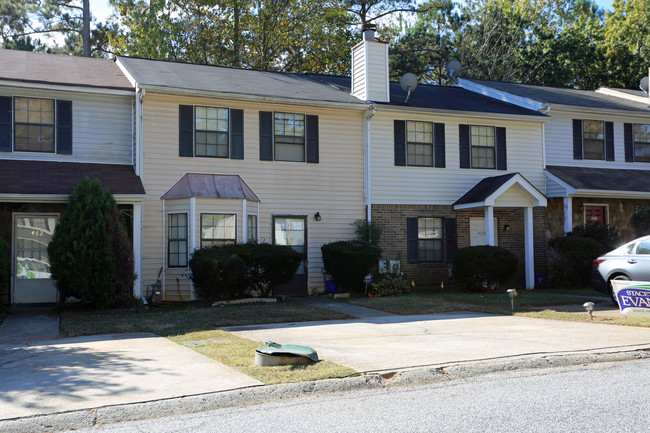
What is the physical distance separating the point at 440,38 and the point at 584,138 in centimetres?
1734

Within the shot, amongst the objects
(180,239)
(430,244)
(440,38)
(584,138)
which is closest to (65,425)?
(180,239)

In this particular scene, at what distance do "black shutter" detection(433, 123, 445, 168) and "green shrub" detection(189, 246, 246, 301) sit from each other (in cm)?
719

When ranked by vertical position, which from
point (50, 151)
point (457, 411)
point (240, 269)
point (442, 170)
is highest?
point (50, 151)

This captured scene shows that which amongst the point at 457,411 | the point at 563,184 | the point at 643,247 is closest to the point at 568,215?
the point at 563,184

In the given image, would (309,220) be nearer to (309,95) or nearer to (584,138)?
(309,95)

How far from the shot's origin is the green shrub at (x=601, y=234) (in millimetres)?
17953

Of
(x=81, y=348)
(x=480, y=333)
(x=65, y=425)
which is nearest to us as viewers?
(x=65, y=425)

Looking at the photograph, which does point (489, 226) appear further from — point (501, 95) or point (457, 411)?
point (457, 411)

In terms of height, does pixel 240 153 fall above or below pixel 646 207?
above

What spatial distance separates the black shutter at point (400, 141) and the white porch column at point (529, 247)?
3.89m

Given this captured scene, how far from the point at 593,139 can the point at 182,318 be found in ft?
50.0

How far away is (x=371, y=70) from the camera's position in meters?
17.9

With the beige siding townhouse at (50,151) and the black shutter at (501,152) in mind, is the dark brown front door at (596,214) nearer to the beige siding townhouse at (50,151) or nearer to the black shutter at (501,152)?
the black shutter at (501,152)

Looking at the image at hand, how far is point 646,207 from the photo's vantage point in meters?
19.6
